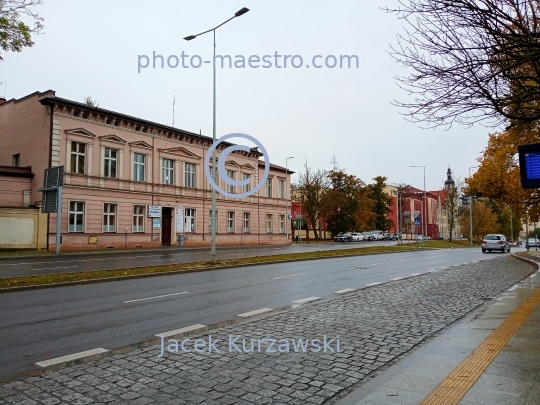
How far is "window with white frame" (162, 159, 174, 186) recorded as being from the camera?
3953 cm

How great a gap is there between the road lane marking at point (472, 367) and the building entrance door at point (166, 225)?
1319 inches

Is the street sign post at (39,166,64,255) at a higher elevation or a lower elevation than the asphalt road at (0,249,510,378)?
higher

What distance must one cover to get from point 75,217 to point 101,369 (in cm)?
2902

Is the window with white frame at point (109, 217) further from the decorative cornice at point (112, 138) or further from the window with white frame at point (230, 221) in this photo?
the window with white frame at point (230, 221)

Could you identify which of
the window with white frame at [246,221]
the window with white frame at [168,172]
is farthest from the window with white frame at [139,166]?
the window with white frame at [246,221]

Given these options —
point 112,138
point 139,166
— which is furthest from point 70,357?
point 139,166

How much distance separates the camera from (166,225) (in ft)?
128

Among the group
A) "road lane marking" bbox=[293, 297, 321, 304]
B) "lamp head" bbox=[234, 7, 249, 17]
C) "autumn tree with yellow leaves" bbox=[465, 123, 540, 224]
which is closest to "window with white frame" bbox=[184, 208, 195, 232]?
"autumn tree with yellow leaves" bbox=[465, 123, 540, 224]

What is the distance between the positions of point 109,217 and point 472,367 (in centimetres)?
3251

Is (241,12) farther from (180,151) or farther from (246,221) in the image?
(246,221)

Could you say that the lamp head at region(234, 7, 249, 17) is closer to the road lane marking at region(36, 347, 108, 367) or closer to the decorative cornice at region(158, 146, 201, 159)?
the road lane marking at region(36, 347, 108, 367)

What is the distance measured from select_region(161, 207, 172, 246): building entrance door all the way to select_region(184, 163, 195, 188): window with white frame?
342 cm

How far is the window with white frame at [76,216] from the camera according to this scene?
31.3m

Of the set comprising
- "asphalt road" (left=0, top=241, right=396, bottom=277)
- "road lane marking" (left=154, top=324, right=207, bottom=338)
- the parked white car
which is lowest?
"road lane marking" (left=154, top=324, right=207, bottom=338)
